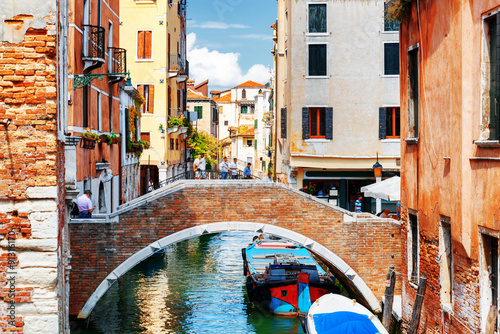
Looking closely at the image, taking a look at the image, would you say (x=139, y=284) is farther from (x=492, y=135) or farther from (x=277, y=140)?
(x=492, y=135)

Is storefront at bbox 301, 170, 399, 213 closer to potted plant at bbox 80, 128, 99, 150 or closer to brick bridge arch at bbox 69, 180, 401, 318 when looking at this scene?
brick bridge arch at bbox 69, 180, 401, 318

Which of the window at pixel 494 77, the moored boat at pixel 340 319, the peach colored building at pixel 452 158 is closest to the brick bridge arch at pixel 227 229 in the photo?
the moored boat at pixel 340 319

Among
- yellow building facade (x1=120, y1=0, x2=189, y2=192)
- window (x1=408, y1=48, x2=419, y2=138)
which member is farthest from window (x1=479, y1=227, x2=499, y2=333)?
yellow building facade (x1=120, y1=0, x2=189, y2=192)

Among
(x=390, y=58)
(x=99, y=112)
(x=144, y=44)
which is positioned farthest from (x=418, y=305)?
(x=144, y=44)

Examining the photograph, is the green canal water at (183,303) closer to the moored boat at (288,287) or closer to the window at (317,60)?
the moored boat at (288,287)

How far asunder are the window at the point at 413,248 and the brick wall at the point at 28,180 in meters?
6.00

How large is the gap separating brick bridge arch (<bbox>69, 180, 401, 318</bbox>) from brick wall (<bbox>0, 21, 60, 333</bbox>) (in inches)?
239

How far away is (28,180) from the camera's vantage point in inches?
246

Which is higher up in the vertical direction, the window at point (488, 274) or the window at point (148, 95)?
the window at point (148, 95)

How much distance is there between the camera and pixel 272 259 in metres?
17.8

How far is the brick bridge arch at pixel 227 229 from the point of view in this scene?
40.5 ft

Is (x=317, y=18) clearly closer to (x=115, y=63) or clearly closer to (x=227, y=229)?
(x=115, y=63)

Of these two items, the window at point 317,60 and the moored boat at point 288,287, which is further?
the window at point 317,60

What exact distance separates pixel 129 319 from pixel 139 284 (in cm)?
352
